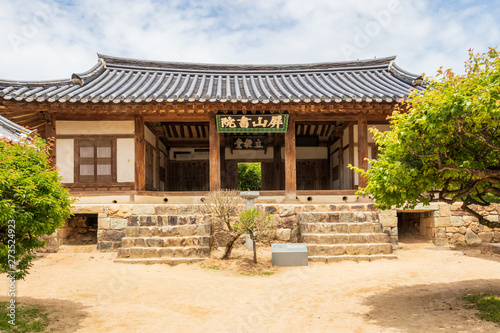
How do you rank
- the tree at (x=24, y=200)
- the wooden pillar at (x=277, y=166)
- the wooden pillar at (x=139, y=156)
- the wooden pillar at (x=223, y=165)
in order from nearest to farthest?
the tree at (x=24, y=200), the wooden pillar at (x=139, y=156), the wooden pillar at (x=277, y=166), the wooden pillar at (x=223, y=165)

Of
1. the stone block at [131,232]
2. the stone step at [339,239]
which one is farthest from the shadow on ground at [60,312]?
the stone step at [339,239]

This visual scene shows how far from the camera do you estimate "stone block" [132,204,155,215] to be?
33.4 ft

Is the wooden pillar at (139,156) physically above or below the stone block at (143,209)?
above

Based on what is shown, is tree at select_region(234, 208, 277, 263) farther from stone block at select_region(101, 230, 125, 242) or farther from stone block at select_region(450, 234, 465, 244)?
stone block at select_region(450, 234, 465, 244)

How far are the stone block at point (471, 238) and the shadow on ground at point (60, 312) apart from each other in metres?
10.4

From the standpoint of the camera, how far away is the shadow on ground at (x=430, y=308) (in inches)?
178

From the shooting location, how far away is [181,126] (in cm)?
1497

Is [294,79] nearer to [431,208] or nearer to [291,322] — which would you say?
[431,208]

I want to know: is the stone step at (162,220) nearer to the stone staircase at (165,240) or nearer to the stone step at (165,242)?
the stone staircase at (165,240)

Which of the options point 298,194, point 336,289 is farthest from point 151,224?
point 336,289

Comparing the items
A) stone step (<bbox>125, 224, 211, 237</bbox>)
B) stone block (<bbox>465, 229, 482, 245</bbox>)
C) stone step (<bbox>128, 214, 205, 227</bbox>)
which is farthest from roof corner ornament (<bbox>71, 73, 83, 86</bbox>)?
stone block (<bbox>465, 229, 482, 245</bbox>)

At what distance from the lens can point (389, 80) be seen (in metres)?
13.9

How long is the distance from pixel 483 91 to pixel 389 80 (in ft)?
35.7

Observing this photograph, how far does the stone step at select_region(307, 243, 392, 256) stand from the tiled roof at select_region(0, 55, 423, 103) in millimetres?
4130
